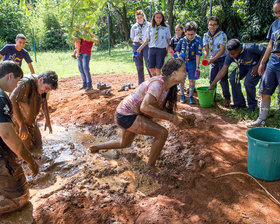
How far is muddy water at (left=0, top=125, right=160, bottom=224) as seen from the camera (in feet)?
9.44

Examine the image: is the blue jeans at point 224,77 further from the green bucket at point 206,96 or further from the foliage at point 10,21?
the foliage at point 10,21

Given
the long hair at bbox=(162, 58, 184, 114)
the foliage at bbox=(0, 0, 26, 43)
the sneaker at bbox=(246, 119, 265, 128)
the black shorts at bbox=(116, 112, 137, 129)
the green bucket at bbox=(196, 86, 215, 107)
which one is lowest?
the sneaker at bbox=(246, 119, 265, 128)

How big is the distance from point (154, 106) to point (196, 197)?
1143 mm

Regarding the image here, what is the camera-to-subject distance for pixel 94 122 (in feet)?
17.0

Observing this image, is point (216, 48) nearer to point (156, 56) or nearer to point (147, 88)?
point (156, 56)

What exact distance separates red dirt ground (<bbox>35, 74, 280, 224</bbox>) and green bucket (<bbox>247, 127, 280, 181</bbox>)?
11 cm

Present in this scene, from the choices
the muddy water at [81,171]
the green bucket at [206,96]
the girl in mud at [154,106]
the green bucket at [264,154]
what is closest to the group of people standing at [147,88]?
the girl in mud at [154,106]

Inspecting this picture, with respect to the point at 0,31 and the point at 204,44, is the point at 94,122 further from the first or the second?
the point at 0,31

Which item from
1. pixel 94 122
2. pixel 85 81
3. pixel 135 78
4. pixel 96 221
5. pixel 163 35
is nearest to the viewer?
pixel 96 221

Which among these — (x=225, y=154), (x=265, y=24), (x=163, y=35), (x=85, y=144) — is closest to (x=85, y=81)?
(x=163, y=35)

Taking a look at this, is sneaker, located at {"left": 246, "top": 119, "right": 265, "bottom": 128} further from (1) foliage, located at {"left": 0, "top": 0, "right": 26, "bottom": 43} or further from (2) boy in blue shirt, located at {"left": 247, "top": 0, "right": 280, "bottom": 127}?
(1) foliage, located at {"left": 0, "top": 0, "right": 26, "bottom": 43}

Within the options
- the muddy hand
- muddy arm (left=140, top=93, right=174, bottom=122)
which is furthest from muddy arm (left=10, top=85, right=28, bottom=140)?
muddy arm (left=140, top=93, right=174, bottom=122)

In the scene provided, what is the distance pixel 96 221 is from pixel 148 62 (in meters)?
4.40

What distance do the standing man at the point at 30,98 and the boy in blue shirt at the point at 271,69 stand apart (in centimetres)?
335
